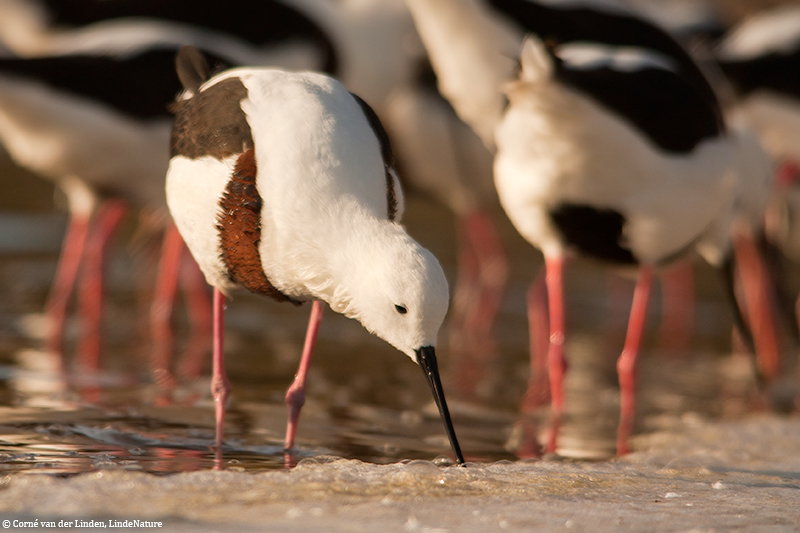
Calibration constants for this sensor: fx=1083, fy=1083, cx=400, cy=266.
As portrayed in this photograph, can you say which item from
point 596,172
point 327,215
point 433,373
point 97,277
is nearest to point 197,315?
point 97,277

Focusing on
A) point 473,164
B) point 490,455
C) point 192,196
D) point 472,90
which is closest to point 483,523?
point 490,455

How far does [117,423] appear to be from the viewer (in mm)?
4516

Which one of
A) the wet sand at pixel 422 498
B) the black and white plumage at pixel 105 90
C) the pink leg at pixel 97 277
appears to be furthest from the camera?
the pink leg at pixel 97 277

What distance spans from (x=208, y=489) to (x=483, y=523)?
0.85m

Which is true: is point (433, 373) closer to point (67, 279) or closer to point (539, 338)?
point (539, 338)

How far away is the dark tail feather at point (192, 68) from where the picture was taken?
4738 millimetres

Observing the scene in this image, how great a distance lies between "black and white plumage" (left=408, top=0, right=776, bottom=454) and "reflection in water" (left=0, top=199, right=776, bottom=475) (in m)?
0.40

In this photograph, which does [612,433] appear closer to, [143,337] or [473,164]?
[143,337]

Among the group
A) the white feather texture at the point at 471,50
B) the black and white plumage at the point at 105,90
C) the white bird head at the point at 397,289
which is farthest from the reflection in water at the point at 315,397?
the white feather texture at the point at 471,50

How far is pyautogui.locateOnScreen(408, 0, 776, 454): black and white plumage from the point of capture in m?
4.98

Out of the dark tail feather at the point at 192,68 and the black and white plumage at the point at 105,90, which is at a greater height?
the black and white plumage at the point at 105,90

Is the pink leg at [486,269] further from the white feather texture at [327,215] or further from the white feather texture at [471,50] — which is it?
the white feather texture at [327,215]

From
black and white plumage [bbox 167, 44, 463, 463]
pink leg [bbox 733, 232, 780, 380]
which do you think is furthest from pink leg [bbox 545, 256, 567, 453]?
pink leg [bbox 733, 232, 780, 380]

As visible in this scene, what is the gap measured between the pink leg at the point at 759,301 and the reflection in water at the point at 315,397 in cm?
24
